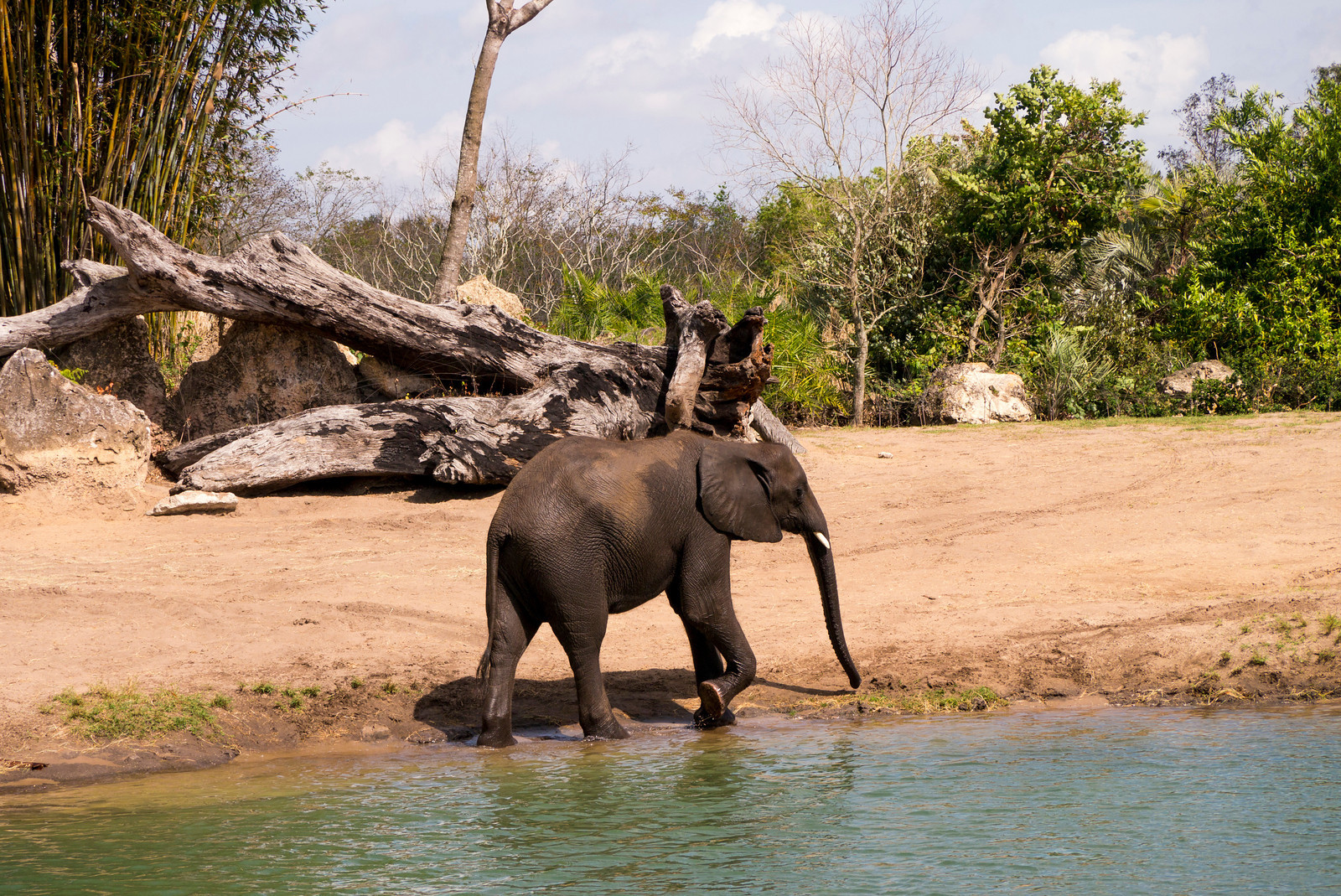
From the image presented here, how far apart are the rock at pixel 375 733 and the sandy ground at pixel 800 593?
0.20ft

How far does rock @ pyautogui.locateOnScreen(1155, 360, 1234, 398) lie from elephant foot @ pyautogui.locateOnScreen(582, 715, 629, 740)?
14618 millimetres

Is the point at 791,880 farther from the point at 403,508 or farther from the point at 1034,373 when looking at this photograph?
the point at 1034,373

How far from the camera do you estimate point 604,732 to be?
6.29 metres

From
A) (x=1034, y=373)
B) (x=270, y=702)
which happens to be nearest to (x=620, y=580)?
(x=270, y=702)

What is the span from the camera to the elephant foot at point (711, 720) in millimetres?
6535

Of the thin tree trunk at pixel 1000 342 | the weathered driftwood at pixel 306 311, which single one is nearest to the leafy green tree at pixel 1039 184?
the thin tree trunk at pixel 1000 342

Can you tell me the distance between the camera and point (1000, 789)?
4945 mm

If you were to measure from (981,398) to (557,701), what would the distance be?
504 inches

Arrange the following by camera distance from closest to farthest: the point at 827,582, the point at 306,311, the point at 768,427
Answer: the point at 827,582 → the point at 306,311 → the point at 768,427

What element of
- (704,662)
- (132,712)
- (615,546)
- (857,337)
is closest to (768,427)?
(704,662)

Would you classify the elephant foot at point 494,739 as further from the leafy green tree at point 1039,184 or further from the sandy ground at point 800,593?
the leafy green tree at point 1039,184

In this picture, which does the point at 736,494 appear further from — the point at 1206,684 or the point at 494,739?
the point at 1206,684

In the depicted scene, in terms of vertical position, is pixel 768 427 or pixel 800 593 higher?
pixel 768 427

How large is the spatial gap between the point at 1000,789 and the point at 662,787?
1.51 metres
